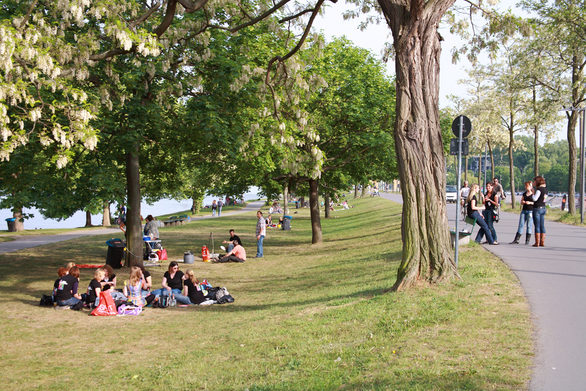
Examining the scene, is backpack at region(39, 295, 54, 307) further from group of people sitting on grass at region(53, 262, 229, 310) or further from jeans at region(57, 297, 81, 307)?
jeans at region(57, 297, 81, 307)

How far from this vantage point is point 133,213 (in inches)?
784

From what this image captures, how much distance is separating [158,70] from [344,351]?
477 inches

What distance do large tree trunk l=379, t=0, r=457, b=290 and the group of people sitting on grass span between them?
5783 mm

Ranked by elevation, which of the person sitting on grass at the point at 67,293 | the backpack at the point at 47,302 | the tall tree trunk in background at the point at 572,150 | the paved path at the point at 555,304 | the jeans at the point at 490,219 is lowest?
the backpack at the point at 47,302

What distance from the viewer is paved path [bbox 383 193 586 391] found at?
19.6ft

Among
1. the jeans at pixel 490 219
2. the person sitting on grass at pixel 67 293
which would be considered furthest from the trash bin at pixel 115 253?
the jeans at pixel 490 219

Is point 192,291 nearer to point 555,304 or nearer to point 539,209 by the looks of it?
point 555,304

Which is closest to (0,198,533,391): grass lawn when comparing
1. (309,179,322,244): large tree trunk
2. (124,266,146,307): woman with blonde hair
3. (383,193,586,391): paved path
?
(383,193,586,391): paved path

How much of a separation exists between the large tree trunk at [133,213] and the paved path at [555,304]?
38.5 feet

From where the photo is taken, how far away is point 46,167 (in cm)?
1864

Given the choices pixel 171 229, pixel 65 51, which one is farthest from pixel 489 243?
pixel 171 229

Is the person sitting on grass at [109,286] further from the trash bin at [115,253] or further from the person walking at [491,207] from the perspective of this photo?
the person walking at [491,207]

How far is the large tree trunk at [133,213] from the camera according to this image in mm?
19781

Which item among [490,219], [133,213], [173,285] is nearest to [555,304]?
[173,285]
